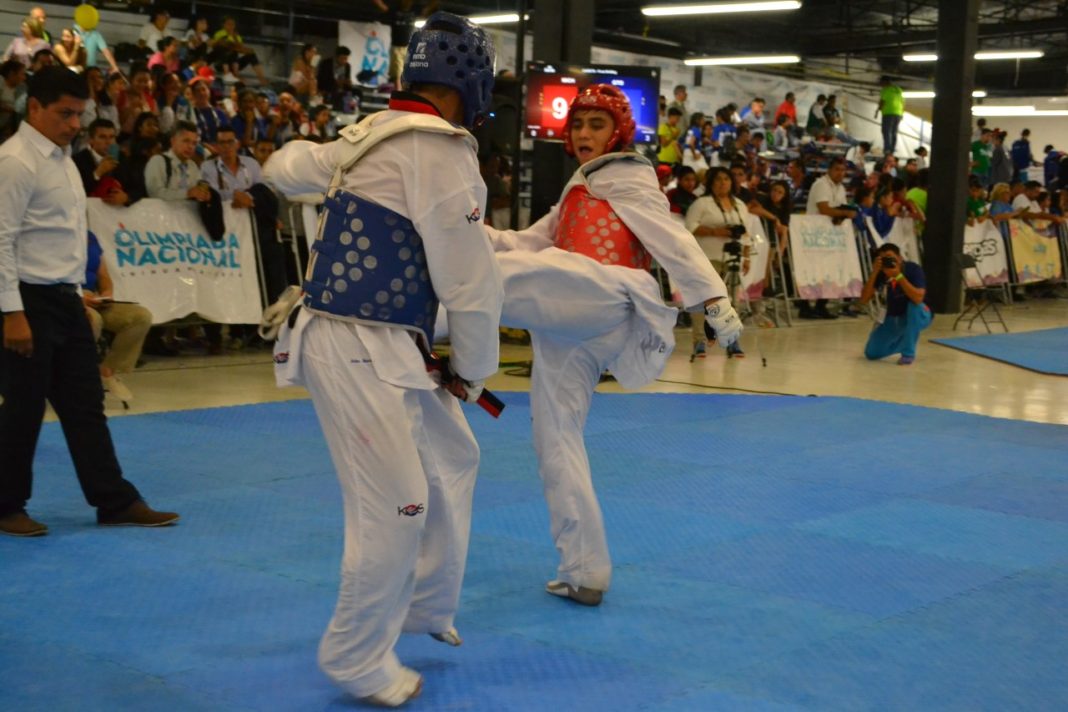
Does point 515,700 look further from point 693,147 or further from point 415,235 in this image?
point 693,147

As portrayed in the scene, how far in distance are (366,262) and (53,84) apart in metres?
2.58

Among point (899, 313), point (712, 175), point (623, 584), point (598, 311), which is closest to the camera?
point (598, 311)

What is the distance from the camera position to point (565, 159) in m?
12.4

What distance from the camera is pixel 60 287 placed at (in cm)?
526

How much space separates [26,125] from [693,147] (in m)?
16.5

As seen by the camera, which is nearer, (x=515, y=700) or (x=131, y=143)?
(x=515, y=700)

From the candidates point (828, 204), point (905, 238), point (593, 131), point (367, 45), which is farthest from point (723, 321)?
point (367, 45)

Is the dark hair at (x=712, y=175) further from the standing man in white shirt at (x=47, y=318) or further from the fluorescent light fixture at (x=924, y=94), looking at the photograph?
the fluorescent light fixture at (x=924, y=94)

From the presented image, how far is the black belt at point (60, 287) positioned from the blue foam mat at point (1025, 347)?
31.1 ft

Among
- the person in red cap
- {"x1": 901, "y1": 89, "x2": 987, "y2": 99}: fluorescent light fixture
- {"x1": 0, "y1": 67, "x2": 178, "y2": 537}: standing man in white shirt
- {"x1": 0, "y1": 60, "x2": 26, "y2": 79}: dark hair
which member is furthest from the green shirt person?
{"x1": 0, "y1": 67, "x2": 178, "y2": 537}: standing man in white shirt

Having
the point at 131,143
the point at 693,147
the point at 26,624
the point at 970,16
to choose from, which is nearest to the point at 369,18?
the point at 693,147

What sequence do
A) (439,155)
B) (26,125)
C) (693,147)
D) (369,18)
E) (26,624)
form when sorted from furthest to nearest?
(369,18), (693,147), (26,125), (26,624), (439,155)

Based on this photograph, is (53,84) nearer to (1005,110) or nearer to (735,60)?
(735,60)

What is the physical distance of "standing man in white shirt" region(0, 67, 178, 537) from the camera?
506 cm
